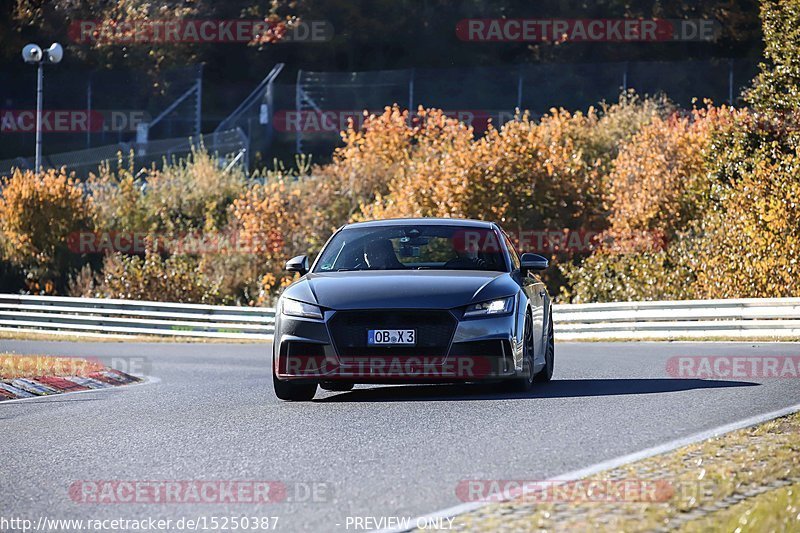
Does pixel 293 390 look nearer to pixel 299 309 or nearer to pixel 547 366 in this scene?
pixel 299 309

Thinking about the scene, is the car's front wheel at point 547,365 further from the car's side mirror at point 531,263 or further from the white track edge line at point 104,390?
the white track edge line at point 104,390

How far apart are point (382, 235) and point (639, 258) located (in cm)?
2554

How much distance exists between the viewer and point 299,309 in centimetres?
1221

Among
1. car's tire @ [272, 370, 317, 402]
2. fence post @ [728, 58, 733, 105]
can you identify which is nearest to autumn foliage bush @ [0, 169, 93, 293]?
fence post @ [728, 58, 733, 105]

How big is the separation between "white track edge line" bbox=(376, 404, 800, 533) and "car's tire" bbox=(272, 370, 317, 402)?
13.0 ft

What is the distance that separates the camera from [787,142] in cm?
3597

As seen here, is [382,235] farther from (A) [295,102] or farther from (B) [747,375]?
(A) [295,102]

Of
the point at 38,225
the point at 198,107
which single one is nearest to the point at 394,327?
the point at 38,225

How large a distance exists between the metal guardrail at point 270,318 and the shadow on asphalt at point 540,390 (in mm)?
11813

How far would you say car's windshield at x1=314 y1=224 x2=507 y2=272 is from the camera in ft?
43.7

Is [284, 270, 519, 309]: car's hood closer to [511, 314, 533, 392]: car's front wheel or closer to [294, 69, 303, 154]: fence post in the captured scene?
[511, 314, 533, 392]: car's front wheel

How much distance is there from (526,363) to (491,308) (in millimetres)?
837

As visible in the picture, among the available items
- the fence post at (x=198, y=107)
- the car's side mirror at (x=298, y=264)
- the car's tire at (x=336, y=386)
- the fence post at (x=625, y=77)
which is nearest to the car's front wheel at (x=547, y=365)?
the car's tire at (x=336, y=386)

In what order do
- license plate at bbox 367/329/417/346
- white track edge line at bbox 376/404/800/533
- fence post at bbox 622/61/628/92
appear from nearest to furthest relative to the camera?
white track edge line at bbox 376/404/800/533
license plate at bbox 367/329/417/346
fence post at bbox 622/61/628/92
